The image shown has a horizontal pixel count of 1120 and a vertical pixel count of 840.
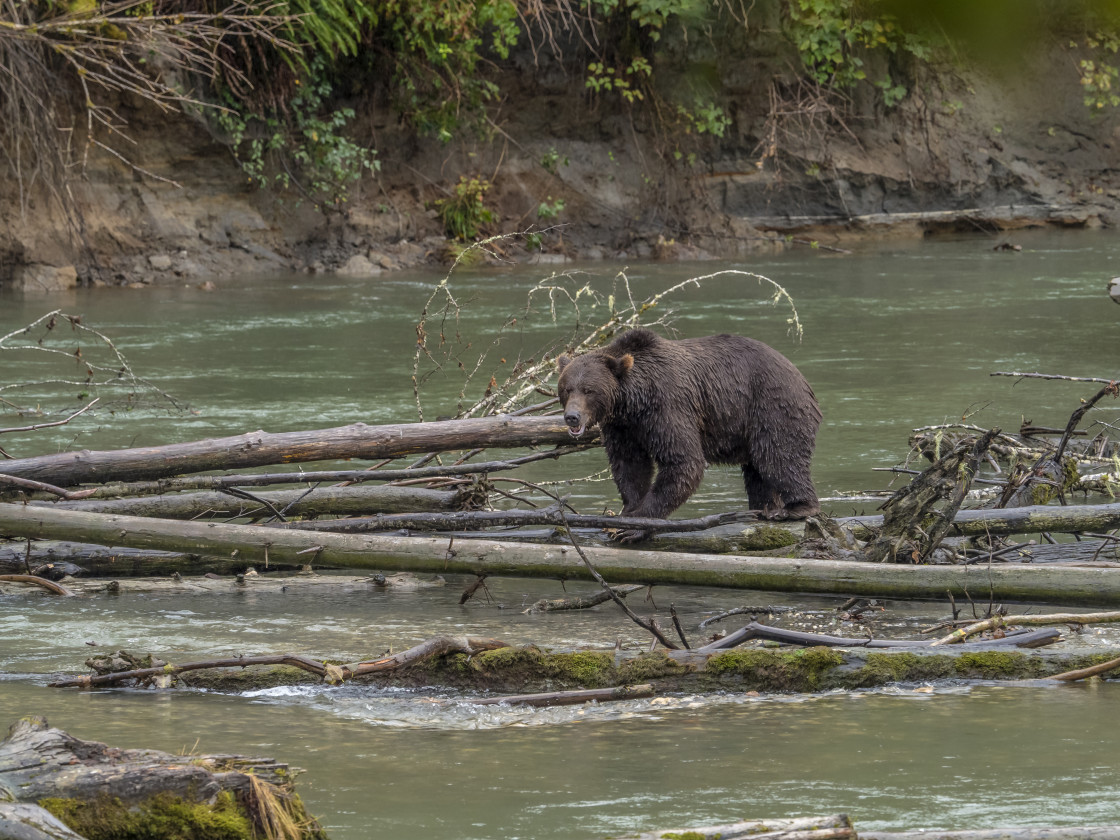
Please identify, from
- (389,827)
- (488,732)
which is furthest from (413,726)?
(389,827)

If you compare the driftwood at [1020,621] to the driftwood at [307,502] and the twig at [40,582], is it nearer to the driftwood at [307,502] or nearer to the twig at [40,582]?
the driftwood at [307,502]

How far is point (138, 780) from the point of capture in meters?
3.09

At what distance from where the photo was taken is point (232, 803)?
3.12 metres

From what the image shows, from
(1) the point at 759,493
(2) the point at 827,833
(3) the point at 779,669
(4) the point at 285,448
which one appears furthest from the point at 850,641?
(4) the point at 285,448

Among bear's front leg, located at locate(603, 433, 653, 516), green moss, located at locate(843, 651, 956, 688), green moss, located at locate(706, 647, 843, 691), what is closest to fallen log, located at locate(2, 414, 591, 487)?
bear's front leg, located at locate(603, 433, 653, 516)

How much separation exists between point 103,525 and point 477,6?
49.9ft

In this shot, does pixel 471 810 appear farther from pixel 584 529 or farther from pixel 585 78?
pixel 585 78

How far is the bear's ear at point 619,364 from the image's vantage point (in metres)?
6.22

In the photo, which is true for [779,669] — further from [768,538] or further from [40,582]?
[40,582]

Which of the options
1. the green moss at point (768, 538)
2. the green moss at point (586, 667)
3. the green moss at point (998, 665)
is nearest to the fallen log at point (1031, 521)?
the green moss at point (768, 538)

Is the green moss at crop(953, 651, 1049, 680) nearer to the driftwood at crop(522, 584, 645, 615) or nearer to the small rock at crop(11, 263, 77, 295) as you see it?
the driftwood at crop(522, 584, 645, 615)

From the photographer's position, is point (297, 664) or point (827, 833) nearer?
point (827, 833)

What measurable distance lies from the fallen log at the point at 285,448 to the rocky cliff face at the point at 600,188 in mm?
12807

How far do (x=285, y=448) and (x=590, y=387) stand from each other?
1456 millimetres
